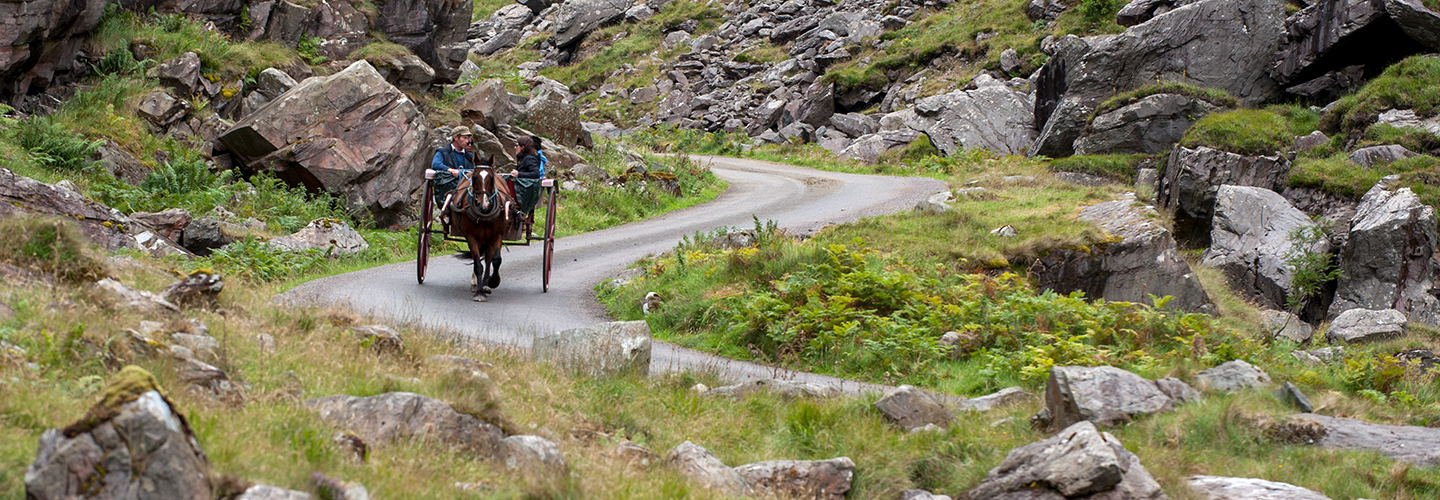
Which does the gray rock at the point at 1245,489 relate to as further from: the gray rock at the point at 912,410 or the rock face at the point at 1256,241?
the rock face at the point at 1256,241

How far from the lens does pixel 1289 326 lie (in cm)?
1603

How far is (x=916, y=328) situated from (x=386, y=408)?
23.6 feet

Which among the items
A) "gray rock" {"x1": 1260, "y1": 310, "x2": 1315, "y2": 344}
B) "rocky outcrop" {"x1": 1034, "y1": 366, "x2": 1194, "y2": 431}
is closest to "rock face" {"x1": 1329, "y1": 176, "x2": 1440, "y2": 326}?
"gray rock" {"x1": 1260, "y1": 310, "x2": 1315, "y2": 344}

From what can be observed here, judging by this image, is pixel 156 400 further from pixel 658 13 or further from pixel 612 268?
pixel 658 13

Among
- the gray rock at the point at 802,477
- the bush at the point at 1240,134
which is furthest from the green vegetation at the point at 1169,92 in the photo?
the gray rock at the point at 802,477

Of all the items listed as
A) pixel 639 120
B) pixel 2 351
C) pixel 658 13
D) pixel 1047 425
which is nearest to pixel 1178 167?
pixel 1047 425

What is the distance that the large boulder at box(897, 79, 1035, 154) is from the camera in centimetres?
3422

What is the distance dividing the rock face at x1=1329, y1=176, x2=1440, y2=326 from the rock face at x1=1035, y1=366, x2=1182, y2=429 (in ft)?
39.8

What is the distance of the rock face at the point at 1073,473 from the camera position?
6055 millimetres

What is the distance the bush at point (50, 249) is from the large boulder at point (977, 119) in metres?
29.5

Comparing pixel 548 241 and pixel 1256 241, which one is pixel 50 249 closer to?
pixel 548 241

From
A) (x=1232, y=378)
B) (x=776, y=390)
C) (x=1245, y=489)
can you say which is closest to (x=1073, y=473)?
(x=1245, y=489)

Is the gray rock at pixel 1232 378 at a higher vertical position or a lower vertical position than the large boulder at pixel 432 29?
lower

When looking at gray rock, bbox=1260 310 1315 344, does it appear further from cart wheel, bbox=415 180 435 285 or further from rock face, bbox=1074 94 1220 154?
cart wheel, bbox=415 180 435 285
